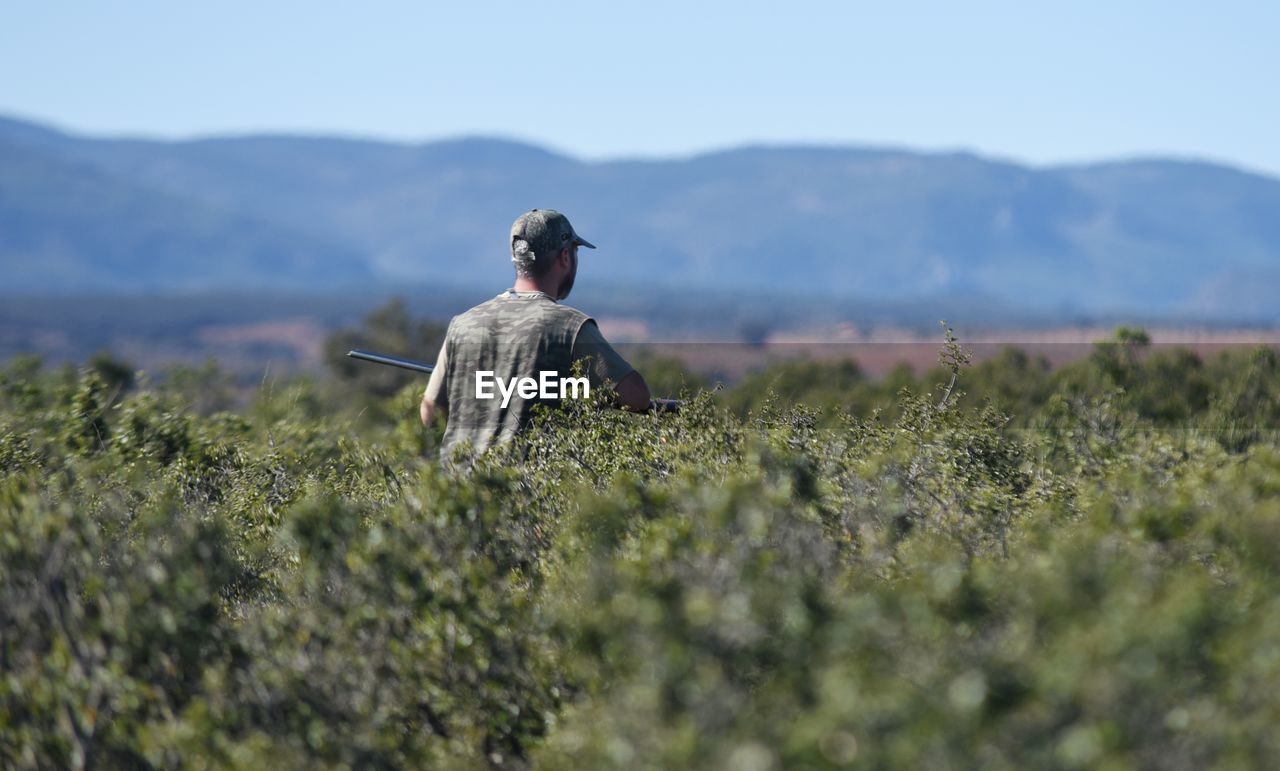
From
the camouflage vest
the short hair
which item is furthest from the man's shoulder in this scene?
the short hair

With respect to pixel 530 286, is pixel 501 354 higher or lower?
lower

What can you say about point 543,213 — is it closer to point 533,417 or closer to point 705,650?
point 533,417

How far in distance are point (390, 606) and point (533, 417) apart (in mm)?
2128

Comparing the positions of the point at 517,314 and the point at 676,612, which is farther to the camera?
the point at 517,314

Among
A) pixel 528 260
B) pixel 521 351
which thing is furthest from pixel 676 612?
pixel 528 260

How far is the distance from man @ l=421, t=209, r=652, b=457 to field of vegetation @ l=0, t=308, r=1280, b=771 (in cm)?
17

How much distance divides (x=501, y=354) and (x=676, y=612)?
3.05 meters

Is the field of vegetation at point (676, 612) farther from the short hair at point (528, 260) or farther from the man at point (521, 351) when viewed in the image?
the short hair at point (528, 260)

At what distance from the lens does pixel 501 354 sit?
6305mm

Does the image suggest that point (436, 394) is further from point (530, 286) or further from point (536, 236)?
point (536, 236)

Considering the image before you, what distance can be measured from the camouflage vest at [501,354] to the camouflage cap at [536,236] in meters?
0.17

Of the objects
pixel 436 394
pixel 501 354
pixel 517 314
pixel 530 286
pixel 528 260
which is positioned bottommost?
pixel 436 394

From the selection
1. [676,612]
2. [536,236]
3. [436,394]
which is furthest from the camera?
[436,394]

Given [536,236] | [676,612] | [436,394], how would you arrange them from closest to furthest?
[676,612], [536,236], [436,394]
